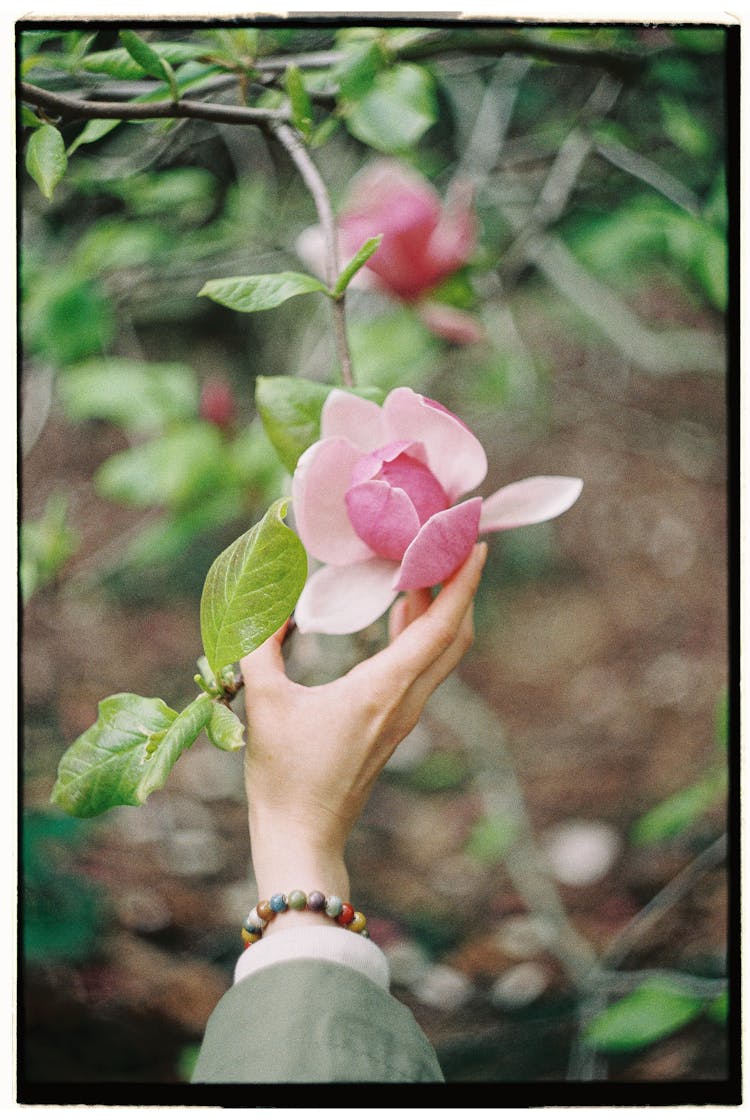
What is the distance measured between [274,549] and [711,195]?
523 millimetres

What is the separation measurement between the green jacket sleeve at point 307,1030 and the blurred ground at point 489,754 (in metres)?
0.20

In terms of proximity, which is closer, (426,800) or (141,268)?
(141,268)

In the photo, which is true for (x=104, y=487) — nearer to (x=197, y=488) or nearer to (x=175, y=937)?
(x=197, y=488)

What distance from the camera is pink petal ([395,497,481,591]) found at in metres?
0.39

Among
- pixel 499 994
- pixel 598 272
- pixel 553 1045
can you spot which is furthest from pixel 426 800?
pixel 598 272

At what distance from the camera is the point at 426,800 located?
106cm

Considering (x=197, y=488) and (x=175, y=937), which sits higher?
(x=197, y=488)

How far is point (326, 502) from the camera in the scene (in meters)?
0.42

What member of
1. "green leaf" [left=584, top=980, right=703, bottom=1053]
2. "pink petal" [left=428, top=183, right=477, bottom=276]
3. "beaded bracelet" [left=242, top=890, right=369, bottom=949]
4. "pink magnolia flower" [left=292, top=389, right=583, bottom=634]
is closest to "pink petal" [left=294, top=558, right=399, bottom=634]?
"pink magnolia flower" [left=292, top=389, right=583, bottom=634]

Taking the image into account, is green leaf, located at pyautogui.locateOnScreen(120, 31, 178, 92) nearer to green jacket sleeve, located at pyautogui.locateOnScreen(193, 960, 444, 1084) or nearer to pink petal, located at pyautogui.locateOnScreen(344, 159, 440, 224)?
pink petal, located at pyautogui.locateOnScreen(344, 159, 440, 224)

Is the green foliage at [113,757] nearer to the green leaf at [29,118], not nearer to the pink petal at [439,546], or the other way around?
the pink petal at [439,546]

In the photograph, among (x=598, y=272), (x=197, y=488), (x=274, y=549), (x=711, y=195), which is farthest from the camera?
(x=598, y=272)

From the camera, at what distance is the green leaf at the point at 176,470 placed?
2.63 feet

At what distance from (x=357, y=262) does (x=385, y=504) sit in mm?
119
